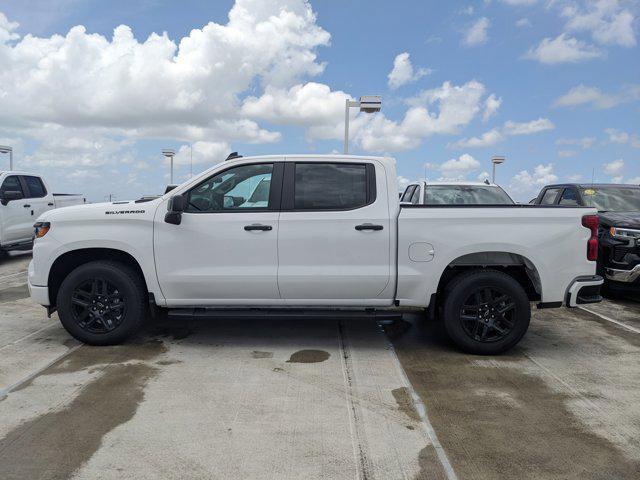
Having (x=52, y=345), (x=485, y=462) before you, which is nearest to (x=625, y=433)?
(x=485, y=462)

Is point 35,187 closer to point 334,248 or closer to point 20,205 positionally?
point 20,205

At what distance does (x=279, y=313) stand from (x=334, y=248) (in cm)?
83

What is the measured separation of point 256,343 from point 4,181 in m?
8.22

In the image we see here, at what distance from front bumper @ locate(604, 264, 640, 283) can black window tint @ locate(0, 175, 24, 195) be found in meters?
11.1

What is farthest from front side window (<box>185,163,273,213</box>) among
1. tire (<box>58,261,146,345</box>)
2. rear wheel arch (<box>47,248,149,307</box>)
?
tire (<box>58,261,146,345</box>)

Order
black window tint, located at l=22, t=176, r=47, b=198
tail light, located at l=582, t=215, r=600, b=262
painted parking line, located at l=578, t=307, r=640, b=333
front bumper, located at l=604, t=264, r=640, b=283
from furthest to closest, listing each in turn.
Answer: black window tint, located at l=22, t=176, r=47, b=198 → front bumper, located at l=604, t=264, r=640, b=283 → painted parking line, located at l=578, t=307, r=640, b=333 → tail light, located at l=582, t=215, r=600, b=262

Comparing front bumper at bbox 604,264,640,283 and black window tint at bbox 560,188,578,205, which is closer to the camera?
front bumper at bbox 604,264,640,283

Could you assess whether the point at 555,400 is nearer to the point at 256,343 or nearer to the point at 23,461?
the point at 256,343

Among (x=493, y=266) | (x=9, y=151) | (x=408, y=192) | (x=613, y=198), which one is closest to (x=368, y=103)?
(x=408, y=192)

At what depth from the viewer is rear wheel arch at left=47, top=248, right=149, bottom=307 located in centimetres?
520

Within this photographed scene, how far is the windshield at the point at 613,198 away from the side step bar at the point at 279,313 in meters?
Result: 5.55

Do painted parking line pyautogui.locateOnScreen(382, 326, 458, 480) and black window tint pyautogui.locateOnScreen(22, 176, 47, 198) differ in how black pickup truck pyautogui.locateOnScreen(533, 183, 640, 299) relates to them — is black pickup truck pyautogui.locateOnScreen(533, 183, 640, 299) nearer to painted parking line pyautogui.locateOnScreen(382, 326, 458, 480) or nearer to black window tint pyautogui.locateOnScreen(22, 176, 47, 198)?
painted parking line pyautogui.locateOnScreen(382, 326, 458, 480)

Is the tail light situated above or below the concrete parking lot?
above

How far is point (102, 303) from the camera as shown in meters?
5.09
